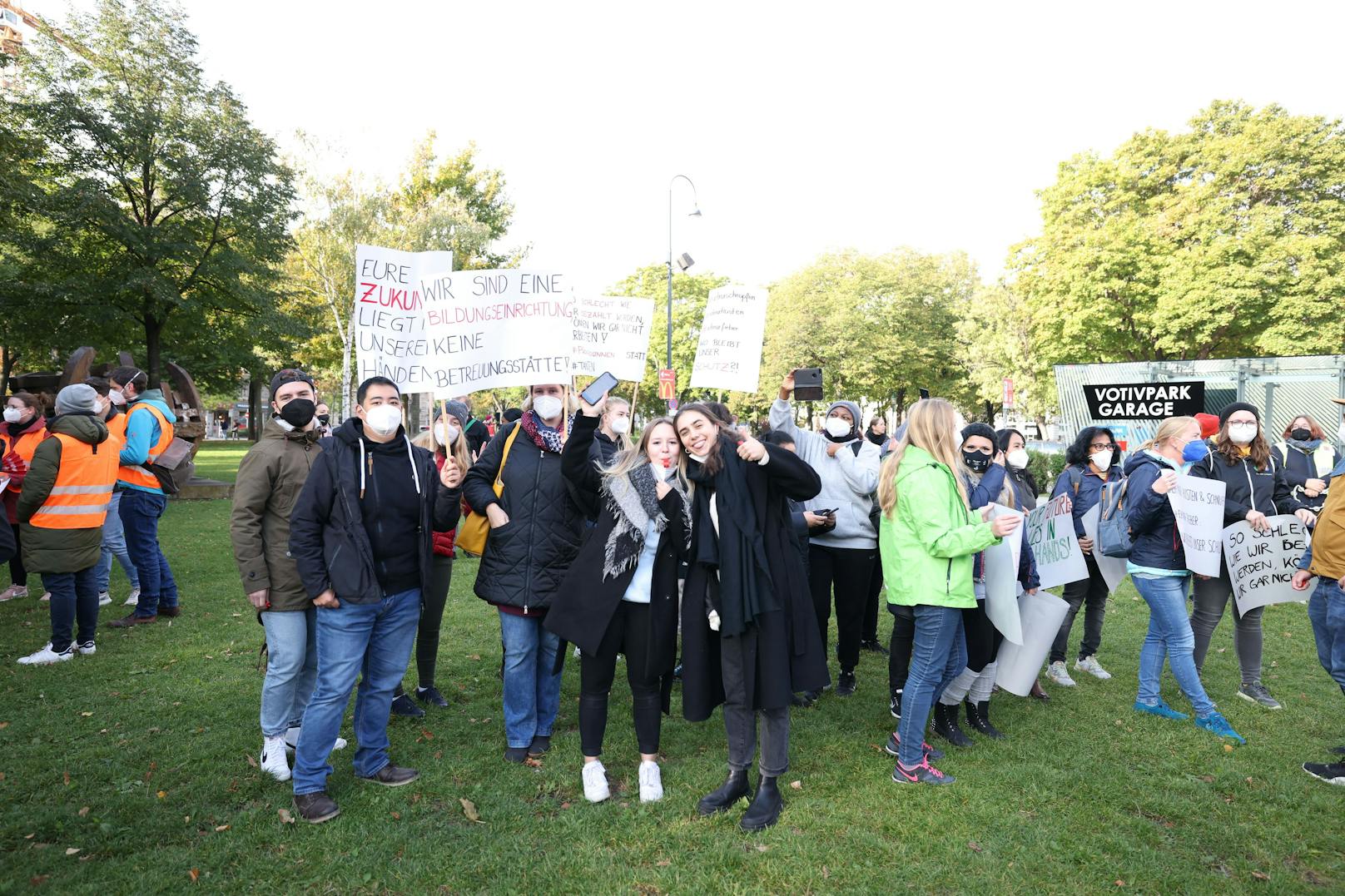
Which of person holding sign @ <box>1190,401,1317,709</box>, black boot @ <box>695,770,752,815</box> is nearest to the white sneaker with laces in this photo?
black boot @ <box>695,770,752,815</box>

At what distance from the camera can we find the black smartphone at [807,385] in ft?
16.0

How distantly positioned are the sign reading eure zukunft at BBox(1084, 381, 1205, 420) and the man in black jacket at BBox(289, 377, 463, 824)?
8.31m

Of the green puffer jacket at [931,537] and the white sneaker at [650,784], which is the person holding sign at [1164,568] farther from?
the white sneaker at [650,784]

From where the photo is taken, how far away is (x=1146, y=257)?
84.5ft

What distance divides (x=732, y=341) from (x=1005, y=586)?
321 centimetres

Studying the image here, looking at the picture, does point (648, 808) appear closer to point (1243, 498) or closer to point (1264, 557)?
point (1264, 557)

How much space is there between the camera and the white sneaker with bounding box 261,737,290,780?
4270 millimetres

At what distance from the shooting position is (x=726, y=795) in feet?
13.1

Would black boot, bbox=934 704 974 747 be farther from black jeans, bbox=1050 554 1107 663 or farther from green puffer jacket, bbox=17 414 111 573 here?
green puffer jacket, bbox=17 414 111 573

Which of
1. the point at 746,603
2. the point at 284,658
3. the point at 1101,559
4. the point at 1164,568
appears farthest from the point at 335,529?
the point at 1101,559

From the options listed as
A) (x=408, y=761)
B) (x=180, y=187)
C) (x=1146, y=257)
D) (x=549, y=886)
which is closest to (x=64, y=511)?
(x=408, y=761)

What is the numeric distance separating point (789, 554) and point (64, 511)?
18.9 ft

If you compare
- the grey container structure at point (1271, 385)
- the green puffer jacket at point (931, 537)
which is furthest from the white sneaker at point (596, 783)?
the grey container structure at point (1271, 385)

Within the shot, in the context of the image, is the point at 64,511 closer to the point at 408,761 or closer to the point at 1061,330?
the point at 408,761
